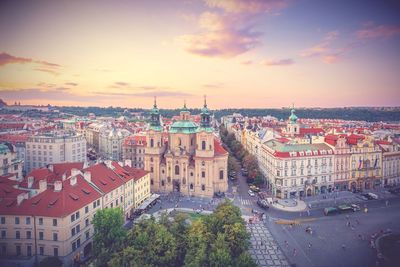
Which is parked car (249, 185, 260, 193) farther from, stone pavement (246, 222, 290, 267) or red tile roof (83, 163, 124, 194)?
red tile roof (83, 163, 124, 194)

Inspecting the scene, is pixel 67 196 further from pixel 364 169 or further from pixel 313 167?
pixel 364 169

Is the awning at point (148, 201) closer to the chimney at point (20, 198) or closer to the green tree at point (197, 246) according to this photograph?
the chimney at point (20, 198)

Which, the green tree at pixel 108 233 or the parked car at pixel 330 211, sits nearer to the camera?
the green tree at pixel 108 233

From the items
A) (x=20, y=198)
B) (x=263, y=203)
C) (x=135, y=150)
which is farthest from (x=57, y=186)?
(x=135, y=150)

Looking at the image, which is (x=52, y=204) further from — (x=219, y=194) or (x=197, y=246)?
(x=219, y=194)

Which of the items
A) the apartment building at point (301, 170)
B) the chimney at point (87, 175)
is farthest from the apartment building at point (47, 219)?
the apartment building at point (301, 170)

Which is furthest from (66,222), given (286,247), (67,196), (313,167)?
(313,167)
